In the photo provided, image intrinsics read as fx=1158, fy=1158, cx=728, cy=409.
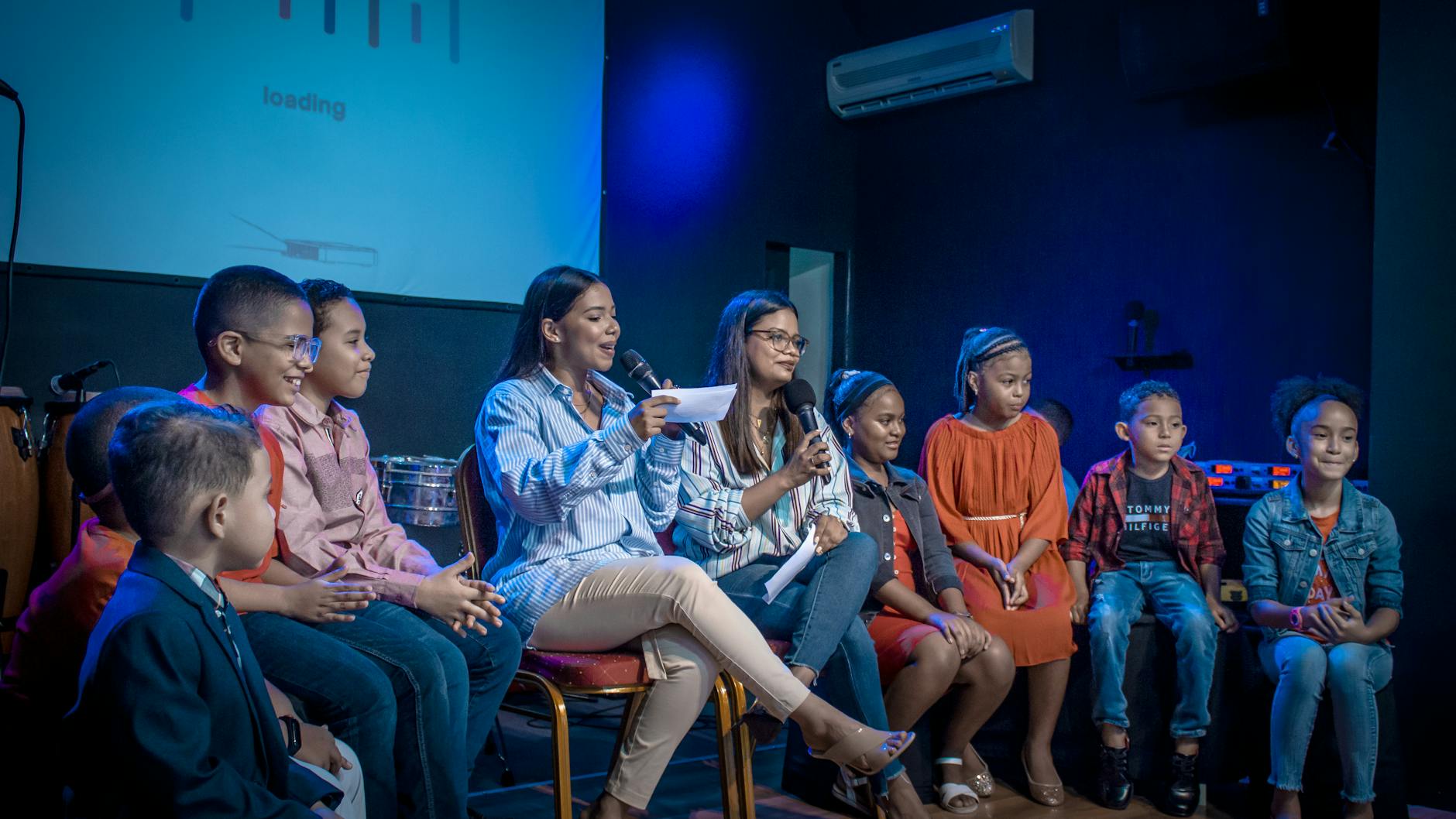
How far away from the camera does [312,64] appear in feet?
13.6

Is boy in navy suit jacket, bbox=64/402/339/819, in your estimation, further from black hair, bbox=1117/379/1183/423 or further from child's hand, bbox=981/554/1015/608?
black hair, bbox=1117/379/1183/423

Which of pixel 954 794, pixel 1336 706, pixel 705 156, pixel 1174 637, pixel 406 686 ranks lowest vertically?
pixel 954 794

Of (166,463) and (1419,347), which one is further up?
(1419,347)

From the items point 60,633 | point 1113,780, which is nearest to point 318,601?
point 60,633

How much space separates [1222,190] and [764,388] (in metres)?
2.74

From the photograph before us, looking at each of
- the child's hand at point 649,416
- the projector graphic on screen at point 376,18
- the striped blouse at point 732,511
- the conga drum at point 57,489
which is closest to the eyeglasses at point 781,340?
the striped blouse at point 732,511

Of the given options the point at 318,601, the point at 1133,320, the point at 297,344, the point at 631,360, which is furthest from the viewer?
the point at 1133,320

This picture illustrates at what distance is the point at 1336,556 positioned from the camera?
3066 millimetres

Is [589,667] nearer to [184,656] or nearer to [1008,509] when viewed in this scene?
[184,656]

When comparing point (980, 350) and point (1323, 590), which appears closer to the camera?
point (1323, 590)

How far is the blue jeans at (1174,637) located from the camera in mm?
3033

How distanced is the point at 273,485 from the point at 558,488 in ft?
1.82

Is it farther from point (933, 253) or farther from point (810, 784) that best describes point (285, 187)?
point (933, 253)

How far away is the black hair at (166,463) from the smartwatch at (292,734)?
379mm
